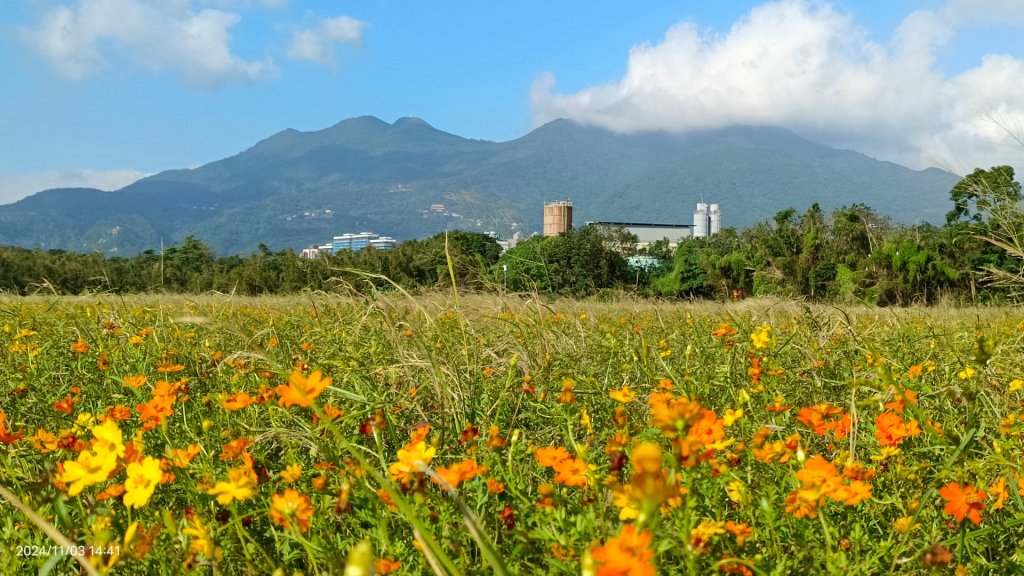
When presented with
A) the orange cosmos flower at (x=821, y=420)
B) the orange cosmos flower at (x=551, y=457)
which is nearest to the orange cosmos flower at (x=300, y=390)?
the orange cosmos flower at (x=551, y=457)

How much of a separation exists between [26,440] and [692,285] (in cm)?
2371

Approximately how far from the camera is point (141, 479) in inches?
34.6

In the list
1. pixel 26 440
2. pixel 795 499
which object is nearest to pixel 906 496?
pixel 795 499

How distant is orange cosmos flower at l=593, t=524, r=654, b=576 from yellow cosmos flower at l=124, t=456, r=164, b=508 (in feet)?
1.88

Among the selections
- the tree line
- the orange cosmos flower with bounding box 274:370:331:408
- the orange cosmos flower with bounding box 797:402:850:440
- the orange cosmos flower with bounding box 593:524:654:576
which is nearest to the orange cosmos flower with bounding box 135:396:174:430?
the orange cosmos flower with bounding box 274:370:331:408

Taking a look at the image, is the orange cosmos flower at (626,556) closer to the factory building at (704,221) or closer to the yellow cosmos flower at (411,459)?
the yellow cosmos flower at (411,459)

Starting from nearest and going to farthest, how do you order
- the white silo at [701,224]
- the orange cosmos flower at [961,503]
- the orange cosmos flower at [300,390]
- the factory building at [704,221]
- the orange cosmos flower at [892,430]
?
the orange cosmos flower at [300,390] < the orange cosmos flower at [961,503] < the orange cosmos flower at [892,430] < the white silo at [701,224] < the factory building at [704,221]

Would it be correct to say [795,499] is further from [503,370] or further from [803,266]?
[803,266]

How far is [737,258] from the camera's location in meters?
18.5

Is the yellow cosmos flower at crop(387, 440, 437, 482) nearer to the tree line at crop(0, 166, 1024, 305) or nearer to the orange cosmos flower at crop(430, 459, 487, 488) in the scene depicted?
the orange cosmos flower at crop(430, 459, 487, 488)

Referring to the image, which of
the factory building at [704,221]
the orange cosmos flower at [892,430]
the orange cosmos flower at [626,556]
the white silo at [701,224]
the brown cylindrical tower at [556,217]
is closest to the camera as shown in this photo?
the orange cosmos flower at [626,556]

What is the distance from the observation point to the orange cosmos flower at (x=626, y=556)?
1.69ft

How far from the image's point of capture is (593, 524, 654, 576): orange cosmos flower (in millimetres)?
516

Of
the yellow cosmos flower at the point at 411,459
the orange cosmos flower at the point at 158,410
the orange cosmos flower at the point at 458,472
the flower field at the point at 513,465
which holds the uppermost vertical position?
the orange cosmos flower at the point at 158,410
